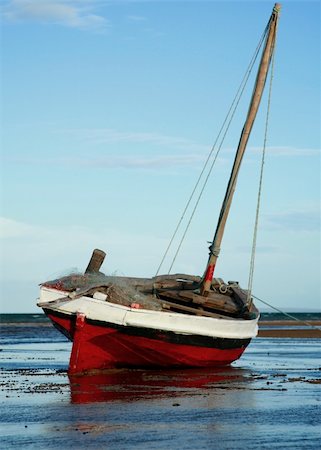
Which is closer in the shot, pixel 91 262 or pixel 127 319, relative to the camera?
pixel 127 319

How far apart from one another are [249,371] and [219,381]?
346 centimetres

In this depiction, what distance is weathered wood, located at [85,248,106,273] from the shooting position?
30.4 meters

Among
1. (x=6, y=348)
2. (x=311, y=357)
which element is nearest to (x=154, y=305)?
(x=311, y=357)

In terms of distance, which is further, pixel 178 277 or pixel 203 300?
pixel 178 277

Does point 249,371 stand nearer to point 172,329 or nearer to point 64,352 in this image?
point 172,329

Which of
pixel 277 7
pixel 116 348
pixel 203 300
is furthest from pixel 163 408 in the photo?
pixel 277 7

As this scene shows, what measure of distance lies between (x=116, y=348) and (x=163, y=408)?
764 centimetres

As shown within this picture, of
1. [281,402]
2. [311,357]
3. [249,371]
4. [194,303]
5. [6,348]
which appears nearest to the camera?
[281,402]

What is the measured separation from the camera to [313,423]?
17.3 meters

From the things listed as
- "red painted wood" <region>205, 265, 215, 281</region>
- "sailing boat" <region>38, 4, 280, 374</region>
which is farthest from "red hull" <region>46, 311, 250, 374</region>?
"red painted wood" <region>205, 265, 215, 281</region>

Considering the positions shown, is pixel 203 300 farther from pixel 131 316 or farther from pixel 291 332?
pixel 291 332

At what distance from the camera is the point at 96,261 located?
3059 cm

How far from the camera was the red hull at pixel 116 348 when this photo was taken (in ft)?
87.0

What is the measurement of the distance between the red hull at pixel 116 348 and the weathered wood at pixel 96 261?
10.4 ft
